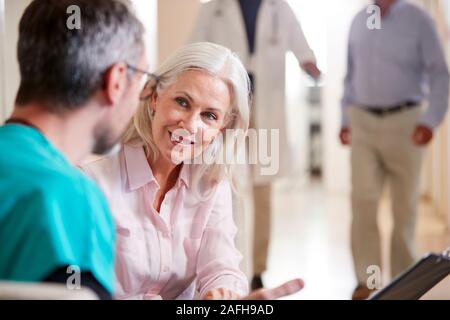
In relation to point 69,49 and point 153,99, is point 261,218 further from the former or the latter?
point 69,49

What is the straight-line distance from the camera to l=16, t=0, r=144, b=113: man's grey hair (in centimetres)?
107

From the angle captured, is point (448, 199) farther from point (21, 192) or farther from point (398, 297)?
point (21, 192)

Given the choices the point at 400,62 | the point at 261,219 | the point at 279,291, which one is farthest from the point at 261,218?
the point at 279,291

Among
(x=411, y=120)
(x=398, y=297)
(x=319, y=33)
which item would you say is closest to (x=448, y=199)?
(x=411, y=120)

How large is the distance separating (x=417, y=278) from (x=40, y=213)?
2.33ft

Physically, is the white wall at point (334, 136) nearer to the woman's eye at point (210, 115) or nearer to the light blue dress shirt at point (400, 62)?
the light blue dress shirt at point (400, 62)

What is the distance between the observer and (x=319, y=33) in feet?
5.99

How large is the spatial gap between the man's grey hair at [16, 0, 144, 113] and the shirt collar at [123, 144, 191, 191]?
10.5 inches

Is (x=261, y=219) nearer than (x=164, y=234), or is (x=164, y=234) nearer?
(x=164, y=234)

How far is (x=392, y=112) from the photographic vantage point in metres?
2.54

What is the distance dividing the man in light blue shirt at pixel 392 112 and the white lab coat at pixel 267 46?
0.53 meters

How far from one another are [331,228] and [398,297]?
2.76 meters

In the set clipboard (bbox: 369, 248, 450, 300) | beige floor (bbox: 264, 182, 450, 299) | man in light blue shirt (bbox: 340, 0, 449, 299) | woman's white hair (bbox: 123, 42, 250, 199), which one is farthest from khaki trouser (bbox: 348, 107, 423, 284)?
woman's white hair (bbox: 123, 42, 250, 199)

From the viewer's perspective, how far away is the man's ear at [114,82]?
1.09m
